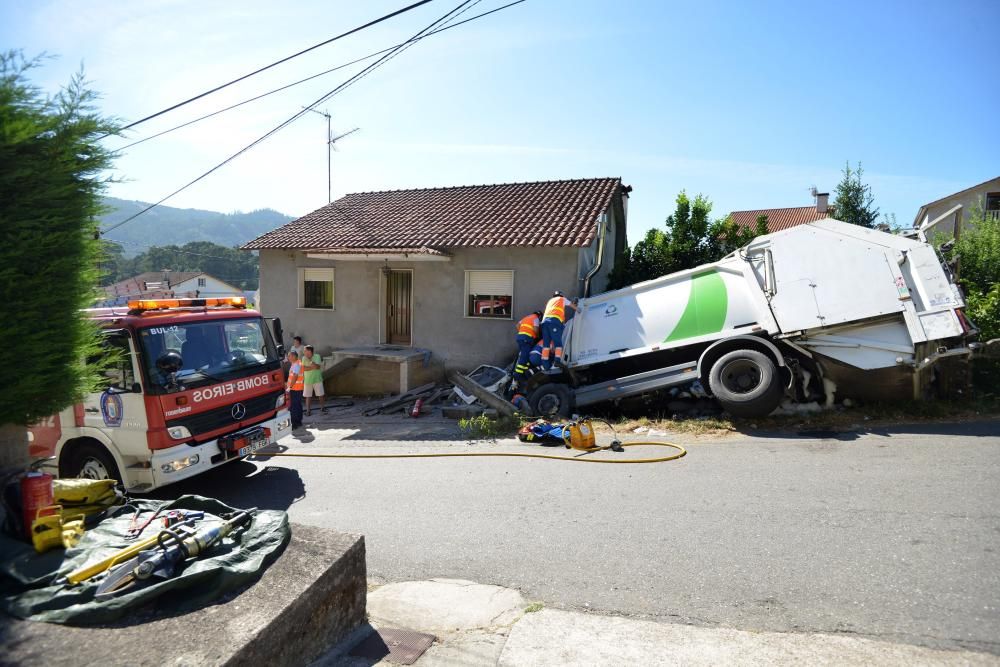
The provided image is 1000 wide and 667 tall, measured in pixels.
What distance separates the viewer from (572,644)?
3.52 metres

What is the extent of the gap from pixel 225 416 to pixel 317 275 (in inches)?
365

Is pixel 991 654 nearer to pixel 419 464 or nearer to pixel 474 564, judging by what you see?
pixel 474 564

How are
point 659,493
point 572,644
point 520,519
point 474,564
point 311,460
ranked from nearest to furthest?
point 572,644 < point 474,564 < point 520,519 < point 659,493 < point 311,460

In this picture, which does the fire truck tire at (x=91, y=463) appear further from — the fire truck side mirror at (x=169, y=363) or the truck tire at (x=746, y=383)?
the truck tire at (x=746, y=383)

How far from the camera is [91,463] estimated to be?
6.75m

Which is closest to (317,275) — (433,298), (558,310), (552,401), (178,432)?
(433,298)

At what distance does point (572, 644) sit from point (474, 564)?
1455mm

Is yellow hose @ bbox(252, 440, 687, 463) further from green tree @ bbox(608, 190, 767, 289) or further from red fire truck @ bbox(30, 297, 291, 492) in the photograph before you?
green tree @ bbox(608, 190, 767, 289)

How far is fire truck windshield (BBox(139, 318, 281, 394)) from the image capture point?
21.0ft

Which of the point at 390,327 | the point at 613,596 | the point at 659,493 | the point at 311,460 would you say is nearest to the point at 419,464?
the point at 311,460

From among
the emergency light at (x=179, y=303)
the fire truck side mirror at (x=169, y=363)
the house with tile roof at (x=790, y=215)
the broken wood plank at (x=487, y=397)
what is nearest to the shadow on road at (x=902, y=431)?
the broken wood plank at (x=487, y=397)

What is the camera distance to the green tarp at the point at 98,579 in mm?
2896

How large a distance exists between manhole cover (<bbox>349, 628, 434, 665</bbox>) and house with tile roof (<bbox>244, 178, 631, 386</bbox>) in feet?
31.6

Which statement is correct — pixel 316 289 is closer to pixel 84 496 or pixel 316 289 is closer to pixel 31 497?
pixel 84 496
